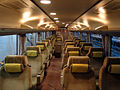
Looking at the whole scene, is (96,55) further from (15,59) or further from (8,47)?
(8,47)

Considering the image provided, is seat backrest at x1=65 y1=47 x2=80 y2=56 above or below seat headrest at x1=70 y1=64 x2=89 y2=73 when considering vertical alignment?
above

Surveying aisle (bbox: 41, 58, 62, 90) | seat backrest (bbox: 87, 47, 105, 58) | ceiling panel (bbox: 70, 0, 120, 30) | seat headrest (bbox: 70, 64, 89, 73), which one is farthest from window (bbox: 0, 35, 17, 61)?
ceiling panel (bbox: 70, 0, 120, 30)

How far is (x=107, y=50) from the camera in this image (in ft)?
21.5

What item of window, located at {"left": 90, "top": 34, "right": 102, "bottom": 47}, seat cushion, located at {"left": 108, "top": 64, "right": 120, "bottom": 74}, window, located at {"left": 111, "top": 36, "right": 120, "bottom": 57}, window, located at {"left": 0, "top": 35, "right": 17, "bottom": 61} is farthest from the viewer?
window, located at {"left": 90, "top": 34, "right": 102, "bottom": 47}

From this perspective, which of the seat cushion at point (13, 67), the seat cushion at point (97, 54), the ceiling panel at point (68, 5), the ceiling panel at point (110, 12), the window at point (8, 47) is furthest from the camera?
the window at point (8, 47)

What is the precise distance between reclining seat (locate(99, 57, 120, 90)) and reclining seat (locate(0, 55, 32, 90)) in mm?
1849

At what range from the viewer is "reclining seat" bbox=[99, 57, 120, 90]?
11.5 feet

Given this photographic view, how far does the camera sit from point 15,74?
3.91 meters

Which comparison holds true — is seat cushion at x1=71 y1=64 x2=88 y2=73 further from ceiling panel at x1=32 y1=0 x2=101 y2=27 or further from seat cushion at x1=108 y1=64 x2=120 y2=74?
ceiling panel at x1=32 y1=0 x2=101 y2=27

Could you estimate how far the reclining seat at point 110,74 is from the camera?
351 centimetres

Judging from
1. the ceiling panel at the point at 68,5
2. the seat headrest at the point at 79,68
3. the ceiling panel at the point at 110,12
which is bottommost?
the seat headrest at the point at 79,68

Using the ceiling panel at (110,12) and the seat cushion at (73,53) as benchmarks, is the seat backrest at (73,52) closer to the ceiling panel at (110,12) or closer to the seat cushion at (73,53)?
the seat cushion at (73,53)

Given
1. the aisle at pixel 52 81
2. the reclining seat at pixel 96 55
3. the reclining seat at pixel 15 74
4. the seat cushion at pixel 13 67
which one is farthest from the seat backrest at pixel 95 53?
the seat cushion at pixel 13 67

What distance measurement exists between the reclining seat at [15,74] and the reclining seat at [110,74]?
1.85m
